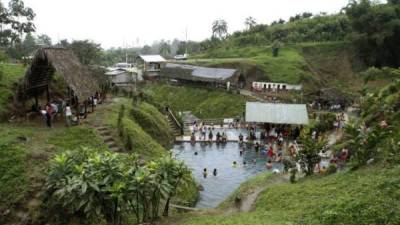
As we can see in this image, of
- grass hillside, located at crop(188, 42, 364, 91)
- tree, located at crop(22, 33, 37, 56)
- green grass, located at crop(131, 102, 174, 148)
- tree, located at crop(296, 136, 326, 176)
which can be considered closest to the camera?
tree, located at crop(296, 136, 326, 176)

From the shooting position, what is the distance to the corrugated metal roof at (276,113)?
39688mm

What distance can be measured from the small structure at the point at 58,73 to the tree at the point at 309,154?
12.3 m

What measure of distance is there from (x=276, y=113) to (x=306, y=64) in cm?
3381

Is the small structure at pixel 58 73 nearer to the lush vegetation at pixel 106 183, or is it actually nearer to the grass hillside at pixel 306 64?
the lush vegetation at pixel 106 183

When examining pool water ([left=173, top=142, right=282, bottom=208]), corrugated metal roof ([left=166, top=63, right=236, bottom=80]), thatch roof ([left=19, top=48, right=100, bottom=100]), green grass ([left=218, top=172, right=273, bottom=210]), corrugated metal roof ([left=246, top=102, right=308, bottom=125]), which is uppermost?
thatch roof ([left=19, top=48, right=100, bottom=100])

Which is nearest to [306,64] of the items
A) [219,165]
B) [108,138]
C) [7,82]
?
[219,165]

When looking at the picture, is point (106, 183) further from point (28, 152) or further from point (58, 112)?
point (58, 112)

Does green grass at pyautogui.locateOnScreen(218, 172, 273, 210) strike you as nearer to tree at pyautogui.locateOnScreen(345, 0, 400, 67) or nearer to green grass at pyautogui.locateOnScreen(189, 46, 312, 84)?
green grass at pyautogui.locateOnScreen(189, 46, 312, 84)

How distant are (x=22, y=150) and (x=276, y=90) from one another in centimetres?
4803

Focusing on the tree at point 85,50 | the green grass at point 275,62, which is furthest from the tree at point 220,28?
the tree at point 85,50

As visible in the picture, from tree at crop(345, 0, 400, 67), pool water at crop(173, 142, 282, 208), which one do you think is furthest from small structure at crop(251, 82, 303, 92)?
pool water at crop(173, 142, 282, 208)

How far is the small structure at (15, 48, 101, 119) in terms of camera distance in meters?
22.1

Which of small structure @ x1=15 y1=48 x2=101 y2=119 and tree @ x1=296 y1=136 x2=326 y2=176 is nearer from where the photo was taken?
tree @ x1=296 y1=136 x2=326 y2=176

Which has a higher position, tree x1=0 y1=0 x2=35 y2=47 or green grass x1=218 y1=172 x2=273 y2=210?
tree x1=0 y1=0 x2=35 y2=47
